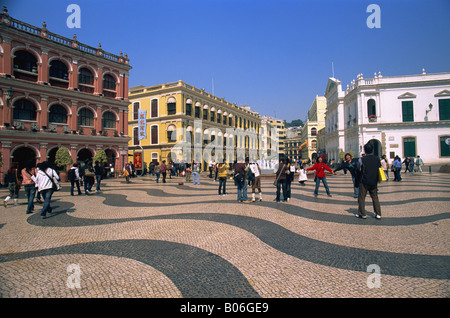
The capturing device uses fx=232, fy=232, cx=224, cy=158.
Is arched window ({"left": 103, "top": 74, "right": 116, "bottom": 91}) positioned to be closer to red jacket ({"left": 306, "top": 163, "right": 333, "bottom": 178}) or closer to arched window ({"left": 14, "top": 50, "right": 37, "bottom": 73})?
arched window ({"left": 14, "top": 50, "right": 37, "bottom": 73})

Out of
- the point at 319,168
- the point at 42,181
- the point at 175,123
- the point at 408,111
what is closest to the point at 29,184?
the point at 42,181

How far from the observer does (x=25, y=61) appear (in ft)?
71.2

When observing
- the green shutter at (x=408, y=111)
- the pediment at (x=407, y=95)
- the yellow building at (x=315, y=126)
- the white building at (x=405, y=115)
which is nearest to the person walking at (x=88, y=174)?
the white building at (x=405, y=115)

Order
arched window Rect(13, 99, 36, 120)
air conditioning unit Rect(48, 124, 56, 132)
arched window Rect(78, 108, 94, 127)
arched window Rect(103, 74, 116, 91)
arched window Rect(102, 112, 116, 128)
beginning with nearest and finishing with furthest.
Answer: arched window Rect(13, 99, 36, 120), air conditioning unit Rect(48, 124, 56, 132), arched window Rect(78, 108, 94, 127), arched window Rect(102, 112, 116, 128), arched window Rect(103, 74, 116, 91)

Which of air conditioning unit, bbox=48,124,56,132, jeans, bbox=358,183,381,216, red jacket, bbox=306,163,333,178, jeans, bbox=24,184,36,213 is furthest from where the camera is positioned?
air conditioning unit, bbox=48,124,56,132

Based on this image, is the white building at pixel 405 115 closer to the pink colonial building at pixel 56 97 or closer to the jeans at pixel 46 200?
the pink colonial building at pixel 56 97

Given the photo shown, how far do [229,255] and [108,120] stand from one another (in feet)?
94.0

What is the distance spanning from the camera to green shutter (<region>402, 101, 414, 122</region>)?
3631 cm

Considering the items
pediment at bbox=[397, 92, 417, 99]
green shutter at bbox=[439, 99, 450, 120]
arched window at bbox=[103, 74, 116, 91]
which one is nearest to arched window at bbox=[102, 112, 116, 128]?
arched window at bbox=[103, 74, 116, 91]

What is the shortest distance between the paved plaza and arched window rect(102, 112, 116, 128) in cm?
2228

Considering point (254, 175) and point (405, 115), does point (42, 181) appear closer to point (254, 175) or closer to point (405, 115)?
point (254, 175)

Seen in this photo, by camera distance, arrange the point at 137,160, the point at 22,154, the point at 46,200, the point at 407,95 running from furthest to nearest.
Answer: the point at 407,95, the point at 137,160, the point at 22,154, the point at 46,200

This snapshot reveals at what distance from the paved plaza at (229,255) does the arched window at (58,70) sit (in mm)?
21767

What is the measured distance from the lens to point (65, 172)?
21156mm
